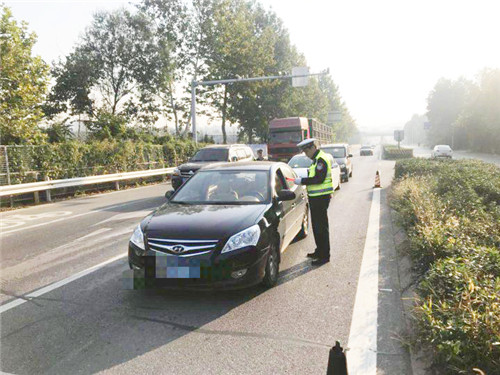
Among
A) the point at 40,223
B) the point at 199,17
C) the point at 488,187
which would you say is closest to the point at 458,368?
the point at 488,187

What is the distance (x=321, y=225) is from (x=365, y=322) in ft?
7.03

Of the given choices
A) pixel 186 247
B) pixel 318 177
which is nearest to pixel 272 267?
pixel 186 247

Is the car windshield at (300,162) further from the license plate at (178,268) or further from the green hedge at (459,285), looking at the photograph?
the license plate at (178,268)

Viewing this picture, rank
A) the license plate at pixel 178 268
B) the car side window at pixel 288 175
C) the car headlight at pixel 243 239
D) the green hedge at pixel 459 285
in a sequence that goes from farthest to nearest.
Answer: the car side window at pixel 288 175 → the car headlight at pixel 243 239 → the license plate at pixel 178 268 → the green hedge at pixel 459 285

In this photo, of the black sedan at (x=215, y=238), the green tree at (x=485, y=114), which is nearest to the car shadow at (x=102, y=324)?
the black sedan at (x=215, y=238)

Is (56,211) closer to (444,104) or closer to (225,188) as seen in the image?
(225,188)

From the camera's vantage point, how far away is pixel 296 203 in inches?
255

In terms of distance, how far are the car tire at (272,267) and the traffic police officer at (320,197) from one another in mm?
1009

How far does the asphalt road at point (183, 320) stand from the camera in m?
3.12

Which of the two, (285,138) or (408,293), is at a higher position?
(285,138)

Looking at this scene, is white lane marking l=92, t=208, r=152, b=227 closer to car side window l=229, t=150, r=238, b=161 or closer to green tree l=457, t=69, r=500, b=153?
car side window l=229, t=150, r=238, b=161

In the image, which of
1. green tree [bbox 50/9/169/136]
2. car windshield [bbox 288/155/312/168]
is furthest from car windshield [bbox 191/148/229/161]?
green tree [bbox 50/9/169/136]

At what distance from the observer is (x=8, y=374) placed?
3.00 metres

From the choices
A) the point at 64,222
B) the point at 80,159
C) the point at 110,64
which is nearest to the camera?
the point at 64,222
